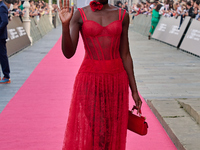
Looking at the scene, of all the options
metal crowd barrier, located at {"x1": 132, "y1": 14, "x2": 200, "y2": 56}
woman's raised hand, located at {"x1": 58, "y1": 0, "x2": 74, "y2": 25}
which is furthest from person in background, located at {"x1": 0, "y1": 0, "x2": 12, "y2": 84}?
metal crowd barrier, located at {"x1": 132, "y1": 14, "x2": 200, "y2": 56}

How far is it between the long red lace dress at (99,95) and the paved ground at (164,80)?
5.96 ft

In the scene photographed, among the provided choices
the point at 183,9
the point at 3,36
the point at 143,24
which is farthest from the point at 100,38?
the point at 143,24

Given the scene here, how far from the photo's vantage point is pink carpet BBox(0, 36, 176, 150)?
170 inches

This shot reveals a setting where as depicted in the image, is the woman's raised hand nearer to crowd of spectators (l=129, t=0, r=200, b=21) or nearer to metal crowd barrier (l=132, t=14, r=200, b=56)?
metal crowd barrier (l=132, t=14, r=200, b=56)

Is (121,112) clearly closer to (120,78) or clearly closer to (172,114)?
(120,78)

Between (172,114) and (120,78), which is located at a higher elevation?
(120,78)

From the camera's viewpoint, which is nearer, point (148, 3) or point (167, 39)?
point (167, 39)

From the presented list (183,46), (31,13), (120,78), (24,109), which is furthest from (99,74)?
(31,13)

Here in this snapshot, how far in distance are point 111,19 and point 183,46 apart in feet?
38.3

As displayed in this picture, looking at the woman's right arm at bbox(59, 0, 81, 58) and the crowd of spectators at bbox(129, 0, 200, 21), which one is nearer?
the woman's right arm at bbox(59, 0, 81, 58)

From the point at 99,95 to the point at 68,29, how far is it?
22.3 inches

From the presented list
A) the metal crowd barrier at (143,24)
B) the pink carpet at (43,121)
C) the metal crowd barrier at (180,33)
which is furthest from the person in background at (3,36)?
the metal crowd barrier at (143,24)

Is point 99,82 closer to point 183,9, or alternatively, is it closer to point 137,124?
point 137,124

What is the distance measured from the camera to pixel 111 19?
2.42 metres
